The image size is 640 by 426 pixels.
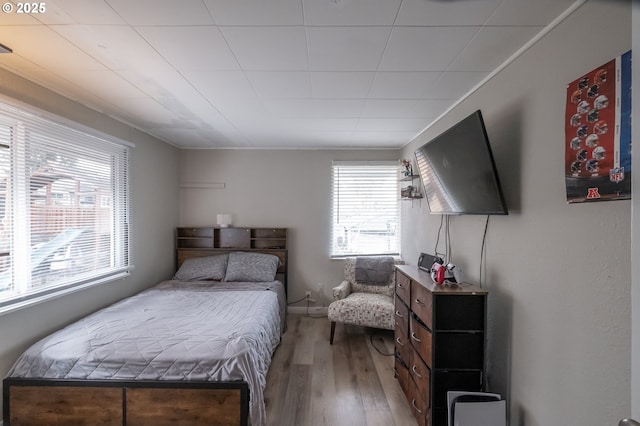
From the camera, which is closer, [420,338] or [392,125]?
[420,338]

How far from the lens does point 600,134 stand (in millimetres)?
1097

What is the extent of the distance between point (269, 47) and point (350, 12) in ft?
1.73

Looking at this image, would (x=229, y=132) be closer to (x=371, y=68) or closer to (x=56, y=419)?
(x=371, y=68)

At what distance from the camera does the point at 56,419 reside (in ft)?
5.75

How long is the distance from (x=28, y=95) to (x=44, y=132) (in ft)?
0.88

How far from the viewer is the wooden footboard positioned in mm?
1735

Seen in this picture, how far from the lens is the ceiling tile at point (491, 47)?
1442mm

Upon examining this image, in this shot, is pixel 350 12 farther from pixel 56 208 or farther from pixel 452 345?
pixel 56 208

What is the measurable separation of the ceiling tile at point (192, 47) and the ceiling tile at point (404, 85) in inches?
40.7

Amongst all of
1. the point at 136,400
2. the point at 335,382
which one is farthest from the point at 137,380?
the point at 335,382

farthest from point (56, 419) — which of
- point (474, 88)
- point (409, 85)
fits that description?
point (474, 88)

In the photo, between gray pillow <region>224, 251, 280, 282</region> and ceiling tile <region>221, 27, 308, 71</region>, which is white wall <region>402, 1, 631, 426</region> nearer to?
ceiling tile <region>221, 27, 308, 71</region>

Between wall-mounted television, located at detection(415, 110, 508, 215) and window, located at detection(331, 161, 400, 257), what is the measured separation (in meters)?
1.70

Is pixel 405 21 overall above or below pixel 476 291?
above
